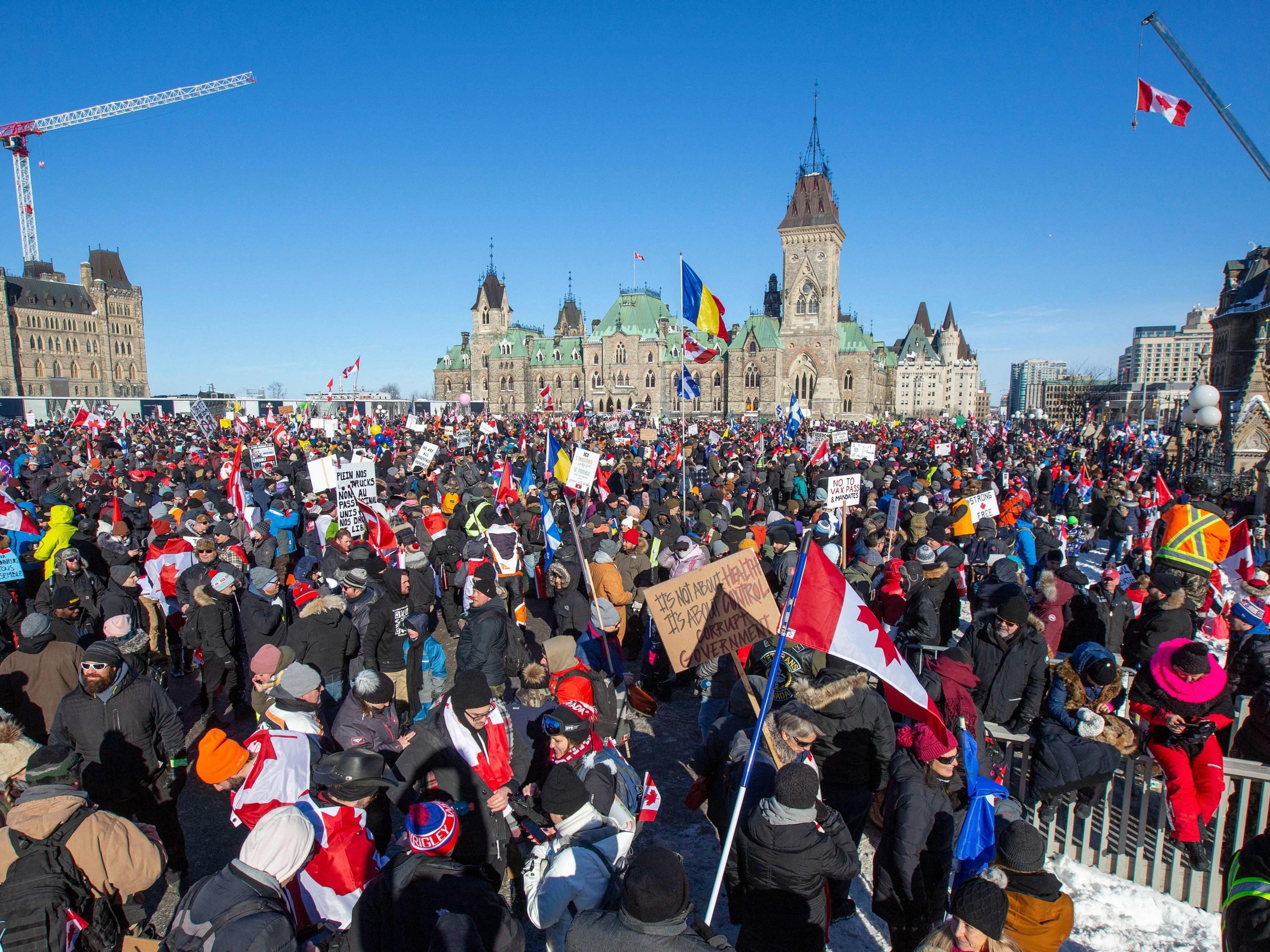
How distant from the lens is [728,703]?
4.68m

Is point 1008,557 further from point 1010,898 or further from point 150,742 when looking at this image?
point 150,742

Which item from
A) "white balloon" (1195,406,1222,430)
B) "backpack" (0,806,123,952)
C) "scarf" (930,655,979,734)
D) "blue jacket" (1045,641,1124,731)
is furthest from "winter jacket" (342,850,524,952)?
"white balloon" (1195,406,1222,430)

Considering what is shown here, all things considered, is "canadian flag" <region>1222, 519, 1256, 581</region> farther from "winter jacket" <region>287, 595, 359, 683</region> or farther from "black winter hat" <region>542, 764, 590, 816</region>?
"winter jacket" <region>287, 595, 359, 683</region>

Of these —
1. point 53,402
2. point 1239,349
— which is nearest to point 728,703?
point 1239,349

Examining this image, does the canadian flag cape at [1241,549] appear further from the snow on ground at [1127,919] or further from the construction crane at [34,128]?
the construction crane at [34,128]

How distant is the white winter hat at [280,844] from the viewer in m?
2.75

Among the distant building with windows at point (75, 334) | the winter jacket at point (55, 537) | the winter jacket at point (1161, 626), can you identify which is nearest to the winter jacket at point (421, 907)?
the winter jacket at point (1161, 626)

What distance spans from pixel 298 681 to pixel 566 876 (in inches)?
75.9

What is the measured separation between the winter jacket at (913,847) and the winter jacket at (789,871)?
14.7 inches

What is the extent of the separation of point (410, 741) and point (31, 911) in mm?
1578

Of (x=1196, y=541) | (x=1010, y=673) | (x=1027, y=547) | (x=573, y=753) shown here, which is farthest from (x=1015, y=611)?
(x=1027, y=547)

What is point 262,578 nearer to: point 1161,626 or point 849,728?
point 849,728

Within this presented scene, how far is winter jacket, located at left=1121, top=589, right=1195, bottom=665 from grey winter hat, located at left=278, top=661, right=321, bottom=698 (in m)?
5.69

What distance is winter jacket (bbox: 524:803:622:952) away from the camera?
2.79 meters
